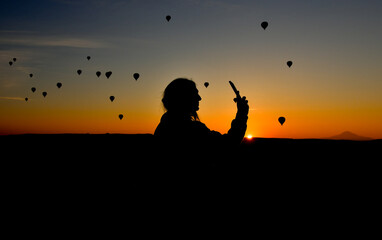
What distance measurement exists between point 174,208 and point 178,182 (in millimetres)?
333

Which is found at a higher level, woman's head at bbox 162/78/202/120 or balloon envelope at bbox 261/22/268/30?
balloon envelope at bbox 261/22/268/30

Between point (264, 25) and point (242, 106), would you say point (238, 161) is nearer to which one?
point (242, 106)

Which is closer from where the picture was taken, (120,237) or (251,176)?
(120,237)

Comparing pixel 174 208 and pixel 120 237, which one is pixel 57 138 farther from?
pixel 174 208

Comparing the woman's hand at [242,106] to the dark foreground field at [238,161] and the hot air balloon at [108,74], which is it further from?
the hot air balloon at [108,74]

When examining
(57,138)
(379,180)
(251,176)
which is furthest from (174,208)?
(57,138)

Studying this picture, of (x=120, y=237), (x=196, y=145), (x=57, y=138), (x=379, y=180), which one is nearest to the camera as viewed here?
(x=196, y=145)

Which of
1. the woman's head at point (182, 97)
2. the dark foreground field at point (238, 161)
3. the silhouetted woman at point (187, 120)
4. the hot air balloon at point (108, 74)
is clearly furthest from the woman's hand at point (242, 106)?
the hot air balloon at point (108, 74)

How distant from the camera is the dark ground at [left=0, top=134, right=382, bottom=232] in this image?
3.97m

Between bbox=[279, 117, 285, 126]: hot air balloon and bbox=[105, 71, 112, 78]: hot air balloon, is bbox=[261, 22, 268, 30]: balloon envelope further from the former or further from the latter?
bbox=[105, 71, 112, 78]: hot air balloon

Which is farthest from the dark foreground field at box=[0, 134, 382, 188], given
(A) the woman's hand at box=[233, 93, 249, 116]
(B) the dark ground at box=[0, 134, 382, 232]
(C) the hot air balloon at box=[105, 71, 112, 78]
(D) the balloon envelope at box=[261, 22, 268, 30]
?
(C) the hot air balloon at box=[105, 71, 112, 78]

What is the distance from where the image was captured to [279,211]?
6.03 m

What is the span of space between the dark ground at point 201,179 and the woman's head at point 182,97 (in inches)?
19.0

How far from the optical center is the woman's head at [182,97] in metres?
4.22
